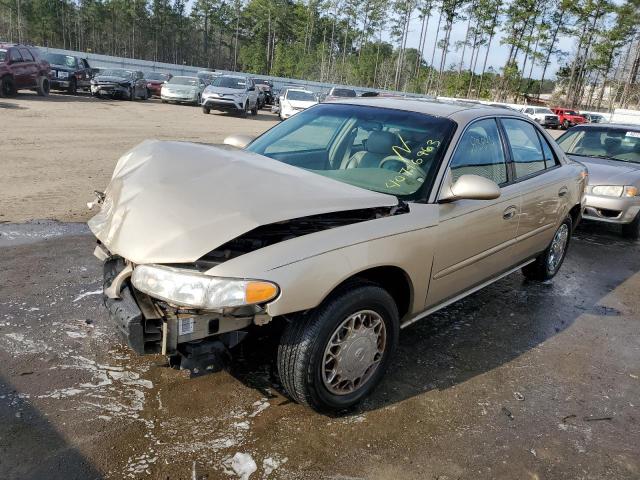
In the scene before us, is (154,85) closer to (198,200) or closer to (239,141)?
(239,141)

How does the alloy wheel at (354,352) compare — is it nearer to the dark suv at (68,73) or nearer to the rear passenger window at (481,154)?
the rear passenger window at (481,154)

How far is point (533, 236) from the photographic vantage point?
4.46 m

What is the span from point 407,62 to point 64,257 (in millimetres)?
78491

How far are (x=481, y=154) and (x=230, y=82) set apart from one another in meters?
21.0

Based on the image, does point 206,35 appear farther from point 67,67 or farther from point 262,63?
point 67,67

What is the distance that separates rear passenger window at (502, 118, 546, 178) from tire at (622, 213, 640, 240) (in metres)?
3.60

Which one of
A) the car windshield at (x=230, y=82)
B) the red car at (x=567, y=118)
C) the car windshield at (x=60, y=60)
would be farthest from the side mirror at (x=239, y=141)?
the red car at (x=567, y=118)

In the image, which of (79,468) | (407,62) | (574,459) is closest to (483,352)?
(574,459)

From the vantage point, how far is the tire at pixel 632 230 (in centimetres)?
732

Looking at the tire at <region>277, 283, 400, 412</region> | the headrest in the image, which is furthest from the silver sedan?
the tire at <region>277, 283, 400, 412</region>

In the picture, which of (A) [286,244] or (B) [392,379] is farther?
(B) [392,379]

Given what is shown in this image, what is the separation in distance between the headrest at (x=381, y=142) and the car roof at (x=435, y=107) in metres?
0.29

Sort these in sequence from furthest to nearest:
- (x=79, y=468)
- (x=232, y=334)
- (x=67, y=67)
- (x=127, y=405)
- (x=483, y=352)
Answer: (x=67, y=67) < (x=483, y=352) < (x=127, y=405) < (x=232, y=334) < (x=79, y=468)

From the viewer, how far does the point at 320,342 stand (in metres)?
2.60
